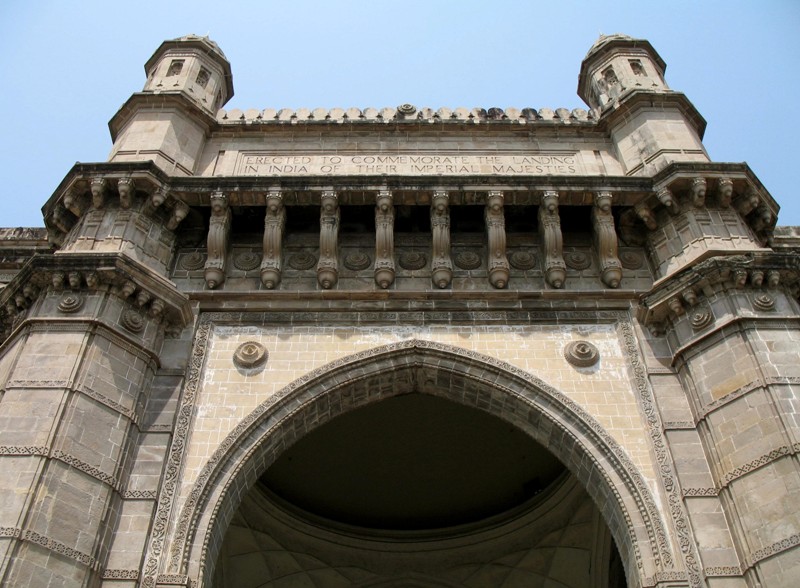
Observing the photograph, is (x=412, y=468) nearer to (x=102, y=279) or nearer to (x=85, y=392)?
(x=102, y=279)

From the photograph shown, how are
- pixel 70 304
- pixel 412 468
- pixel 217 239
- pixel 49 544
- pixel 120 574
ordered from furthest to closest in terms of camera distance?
pixel 412 468
pixel 217 239
pixel 70 304
pixel 120 574
pixel 49 544

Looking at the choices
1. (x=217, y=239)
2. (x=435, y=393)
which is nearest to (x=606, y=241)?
(x=435, y=393)

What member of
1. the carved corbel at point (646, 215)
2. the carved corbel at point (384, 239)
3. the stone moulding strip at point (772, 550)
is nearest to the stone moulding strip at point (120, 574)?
the carved corbel at point (384, 239)

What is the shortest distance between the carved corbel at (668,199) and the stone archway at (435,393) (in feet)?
9.74

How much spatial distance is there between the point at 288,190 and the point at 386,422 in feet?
16.8

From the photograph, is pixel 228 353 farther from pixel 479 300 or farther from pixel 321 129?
pixel 321 129

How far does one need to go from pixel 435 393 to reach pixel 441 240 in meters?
1.94

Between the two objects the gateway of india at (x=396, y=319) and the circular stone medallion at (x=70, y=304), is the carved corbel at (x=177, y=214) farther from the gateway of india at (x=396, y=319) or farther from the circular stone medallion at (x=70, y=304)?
the circular stone medallion at (x=70, y=304)

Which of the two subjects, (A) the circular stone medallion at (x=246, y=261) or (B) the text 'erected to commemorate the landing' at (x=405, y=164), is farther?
(B) the text 'erected to commemorate the landing' at (x=405, y=164)

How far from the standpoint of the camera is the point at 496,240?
32.8 ft

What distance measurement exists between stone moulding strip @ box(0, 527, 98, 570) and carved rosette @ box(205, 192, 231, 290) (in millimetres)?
3681

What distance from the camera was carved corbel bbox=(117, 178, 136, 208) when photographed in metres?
9.88

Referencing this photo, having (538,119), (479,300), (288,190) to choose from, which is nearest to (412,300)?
(479,300)

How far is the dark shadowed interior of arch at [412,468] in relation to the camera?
1355cm
